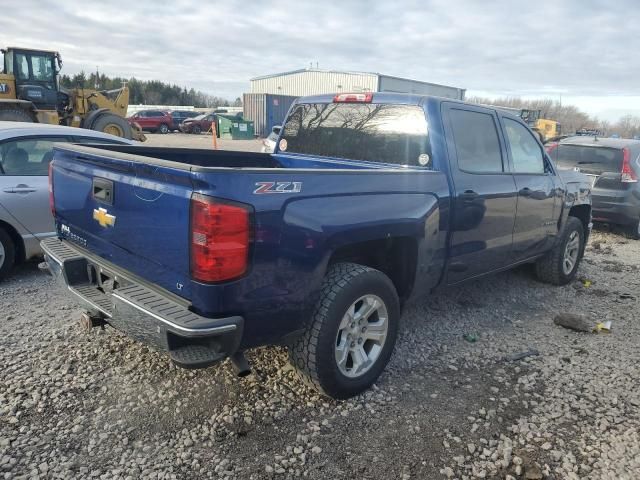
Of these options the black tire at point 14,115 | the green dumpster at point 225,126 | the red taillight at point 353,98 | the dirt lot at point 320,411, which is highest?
the green dumpster at point 225,126

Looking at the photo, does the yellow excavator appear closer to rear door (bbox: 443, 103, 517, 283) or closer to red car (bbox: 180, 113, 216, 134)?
rear door (bbox: 443, 103, 517, 283)

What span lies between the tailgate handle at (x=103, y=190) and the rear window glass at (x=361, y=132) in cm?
197

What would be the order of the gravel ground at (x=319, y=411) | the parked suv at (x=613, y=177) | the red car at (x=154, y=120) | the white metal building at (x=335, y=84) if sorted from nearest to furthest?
the gravel ground at (x=319, y=411), the parked suv at (x=613, y=177), the red car at (x=154, y=120), the white metal building at (x=335, y=84)

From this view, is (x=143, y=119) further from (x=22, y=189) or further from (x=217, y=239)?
(x=217, y=239)

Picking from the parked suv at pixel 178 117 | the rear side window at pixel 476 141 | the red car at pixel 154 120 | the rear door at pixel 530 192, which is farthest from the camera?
the parked suv at pixel 178 117

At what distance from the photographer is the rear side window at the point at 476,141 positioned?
3910 millimetres

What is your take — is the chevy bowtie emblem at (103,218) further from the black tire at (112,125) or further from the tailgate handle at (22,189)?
the black tire at (112,125)

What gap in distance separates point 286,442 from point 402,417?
0.75m

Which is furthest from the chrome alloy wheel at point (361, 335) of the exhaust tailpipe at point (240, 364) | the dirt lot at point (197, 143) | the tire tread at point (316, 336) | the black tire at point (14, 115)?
the dirt lot at point (197, 143)

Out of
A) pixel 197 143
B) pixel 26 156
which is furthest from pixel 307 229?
pixel 197 143

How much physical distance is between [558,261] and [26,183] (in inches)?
221

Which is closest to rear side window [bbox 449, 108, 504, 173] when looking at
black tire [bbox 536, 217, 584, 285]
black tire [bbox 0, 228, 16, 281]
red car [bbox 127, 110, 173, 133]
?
black tire [bbox 536, 217, 584, 285]

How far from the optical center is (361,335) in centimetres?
324

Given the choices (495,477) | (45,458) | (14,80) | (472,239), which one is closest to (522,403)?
(495,477)
